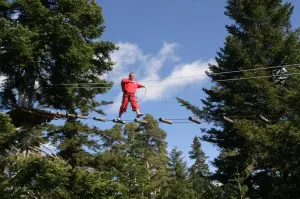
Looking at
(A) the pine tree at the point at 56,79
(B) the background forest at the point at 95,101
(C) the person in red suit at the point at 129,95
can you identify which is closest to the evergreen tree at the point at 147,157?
(B) the background forest at the point at 95,101

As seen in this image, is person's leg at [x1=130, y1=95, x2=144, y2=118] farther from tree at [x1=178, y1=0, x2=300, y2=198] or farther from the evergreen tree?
the evergreen tree

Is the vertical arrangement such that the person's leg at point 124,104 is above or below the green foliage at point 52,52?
below

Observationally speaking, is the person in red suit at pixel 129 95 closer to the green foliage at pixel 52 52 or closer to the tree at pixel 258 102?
the green foliage at pixel 52 52

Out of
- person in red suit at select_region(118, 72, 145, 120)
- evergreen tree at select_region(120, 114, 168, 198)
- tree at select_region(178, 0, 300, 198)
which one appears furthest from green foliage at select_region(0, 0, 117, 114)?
evergreen tree at select_region(120, 114, 168, 198)

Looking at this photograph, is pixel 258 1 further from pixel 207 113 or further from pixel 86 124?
pixel 86 124

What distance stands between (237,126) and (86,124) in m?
7.40

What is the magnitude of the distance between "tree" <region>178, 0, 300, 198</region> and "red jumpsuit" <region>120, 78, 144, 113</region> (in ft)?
16.0

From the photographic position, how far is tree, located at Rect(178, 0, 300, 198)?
1700 centimetres

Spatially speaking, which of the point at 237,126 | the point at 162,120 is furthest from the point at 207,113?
the point at 162,120

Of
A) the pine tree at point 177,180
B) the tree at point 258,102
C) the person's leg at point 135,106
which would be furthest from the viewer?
the pine tree at point 177,180

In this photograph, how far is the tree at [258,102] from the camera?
17.0m

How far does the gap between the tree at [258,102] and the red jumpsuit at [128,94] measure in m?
4.89

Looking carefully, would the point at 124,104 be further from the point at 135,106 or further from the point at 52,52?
the point at 52,52

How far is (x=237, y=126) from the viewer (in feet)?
57.0
